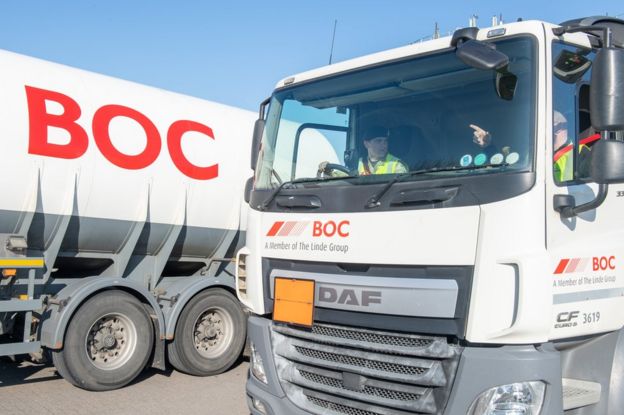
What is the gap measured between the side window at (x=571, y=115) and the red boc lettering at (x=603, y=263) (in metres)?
0.45

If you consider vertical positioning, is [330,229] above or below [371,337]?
above

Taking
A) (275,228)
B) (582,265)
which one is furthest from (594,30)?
(275,228)

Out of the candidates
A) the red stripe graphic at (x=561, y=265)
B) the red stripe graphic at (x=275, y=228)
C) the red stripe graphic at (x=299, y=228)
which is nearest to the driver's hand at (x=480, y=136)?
the red stripe graphic at (x=561, y=265)

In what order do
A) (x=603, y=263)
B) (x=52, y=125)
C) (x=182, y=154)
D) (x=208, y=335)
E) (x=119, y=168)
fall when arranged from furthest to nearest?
1. (x=208, y=335)
2. (x=182, y=154)
3. (x=119, y=168)
4. (x=52, y=125)
5. (x=603, y=263)

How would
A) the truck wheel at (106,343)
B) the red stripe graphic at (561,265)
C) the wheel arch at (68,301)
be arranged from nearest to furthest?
the red stripe graphic at (561,265), the wheel arch at (68,301), the truck wheel at (106,343)

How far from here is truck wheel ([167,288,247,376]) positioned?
707 cm

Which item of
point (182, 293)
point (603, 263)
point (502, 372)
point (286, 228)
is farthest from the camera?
point (182, 293)

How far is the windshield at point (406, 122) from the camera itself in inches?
127

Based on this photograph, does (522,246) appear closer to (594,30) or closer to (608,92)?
(608,92)

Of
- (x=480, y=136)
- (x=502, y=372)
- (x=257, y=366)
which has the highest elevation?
(x=480, y=136)

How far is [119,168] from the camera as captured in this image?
6.59 m

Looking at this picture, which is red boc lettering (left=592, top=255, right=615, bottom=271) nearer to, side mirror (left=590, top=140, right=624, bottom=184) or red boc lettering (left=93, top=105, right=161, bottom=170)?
side mirror (left=590, top=140, right=624, bottom=184)

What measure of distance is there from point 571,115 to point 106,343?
17.0ft

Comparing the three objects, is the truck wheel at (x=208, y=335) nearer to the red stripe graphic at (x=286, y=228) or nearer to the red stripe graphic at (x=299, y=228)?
the red stripe graphic at (x=286, y=228)
